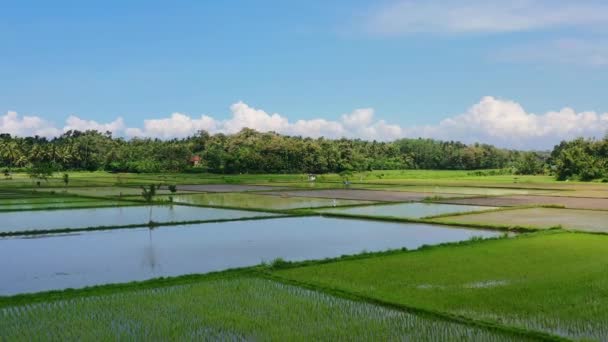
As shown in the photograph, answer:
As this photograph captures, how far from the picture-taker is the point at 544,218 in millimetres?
19625

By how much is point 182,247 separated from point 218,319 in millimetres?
6141

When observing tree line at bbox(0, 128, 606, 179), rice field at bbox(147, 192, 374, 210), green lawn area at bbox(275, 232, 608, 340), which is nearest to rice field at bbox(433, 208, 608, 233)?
green lawn area at bbox(275, 232, 608, 340)

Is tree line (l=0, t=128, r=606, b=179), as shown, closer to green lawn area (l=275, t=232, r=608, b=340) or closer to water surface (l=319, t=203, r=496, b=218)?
water surface (l=319, t=203, r=496, b=218)

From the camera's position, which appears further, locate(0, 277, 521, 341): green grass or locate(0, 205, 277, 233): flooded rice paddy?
locate(0, 205, 277, 233): flooded rice paddy

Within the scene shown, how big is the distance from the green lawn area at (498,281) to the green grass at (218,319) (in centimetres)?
67

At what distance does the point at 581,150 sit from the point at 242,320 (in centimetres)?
5122

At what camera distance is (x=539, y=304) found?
7.86 metres

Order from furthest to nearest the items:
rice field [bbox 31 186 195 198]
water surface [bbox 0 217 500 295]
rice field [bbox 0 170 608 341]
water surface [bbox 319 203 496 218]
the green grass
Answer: rice field [bbox 31 186 195 198] → water surface [bbox 319 203 496 218] → water surface [bbox 0 217 500 295] → rice field [bbox 0 170 608 341] → the green grass

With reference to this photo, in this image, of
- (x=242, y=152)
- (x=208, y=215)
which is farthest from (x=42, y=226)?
(x=242, y=152)

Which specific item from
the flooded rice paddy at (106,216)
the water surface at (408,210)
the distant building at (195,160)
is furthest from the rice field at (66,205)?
the distant building at (195,160)

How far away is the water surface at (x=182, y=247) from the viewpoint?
10156 mm

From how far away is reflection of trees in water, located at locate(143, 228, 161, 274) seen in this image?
1078cm

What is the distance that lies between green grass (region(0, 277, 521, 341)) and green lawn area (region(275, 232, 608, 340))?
668mm

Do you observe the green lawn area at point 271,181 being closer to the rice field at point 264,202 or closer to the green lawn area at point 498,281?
Answer: the rice field at point 264,202
